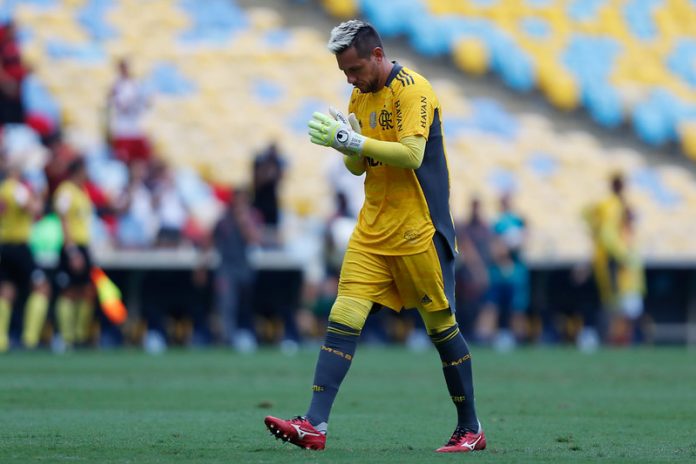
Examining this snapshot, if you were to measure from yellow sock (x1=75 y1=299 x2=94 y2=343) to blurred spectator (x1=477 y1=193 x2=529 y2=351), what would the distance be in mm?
5717

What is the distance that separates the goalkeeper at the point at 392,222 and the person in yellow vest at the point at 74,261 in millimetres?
10589

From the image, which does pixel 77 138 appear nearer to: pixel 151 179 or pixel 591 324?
pixel 151 179

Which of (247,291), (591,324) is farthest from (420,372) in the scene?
(591,324)

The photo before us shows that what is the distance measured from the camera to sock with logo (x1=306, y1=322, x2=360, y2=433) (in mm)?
6855


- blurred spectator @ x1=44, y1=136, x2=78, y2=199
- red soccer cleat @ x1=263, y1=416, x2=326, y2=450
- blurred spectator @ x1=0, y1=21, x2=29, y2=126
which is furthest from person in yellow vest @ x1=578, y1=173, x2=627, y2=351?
red soccer cleat @ x1=263, y1=416, x2=326, y2=450

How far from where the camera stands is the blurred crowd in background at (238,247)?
63.1 ft

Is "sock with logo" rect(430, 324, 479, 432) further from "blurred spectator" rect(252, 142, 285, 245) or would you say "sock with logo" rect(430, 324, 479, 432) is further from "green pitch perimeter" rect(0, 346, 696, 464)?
"blurred spectator" rect(252, 142, 285, 245)

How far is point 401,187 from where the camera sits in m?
7.09

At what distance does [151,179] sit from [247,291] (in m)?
2.09

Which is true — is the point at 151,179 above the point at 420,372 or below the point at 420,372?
above

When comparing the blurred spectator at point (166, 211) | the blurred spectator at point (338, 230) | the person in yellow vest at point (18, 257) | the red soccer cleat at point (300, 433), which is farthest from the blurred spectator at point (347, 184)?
the red soccer cleat at point (300, 433)

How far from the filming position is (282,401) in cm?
1036

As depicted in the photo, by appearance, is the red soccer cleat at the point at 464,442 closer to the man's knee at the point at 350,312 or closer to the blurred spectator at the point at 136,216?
the man's knee at the point at 350,312

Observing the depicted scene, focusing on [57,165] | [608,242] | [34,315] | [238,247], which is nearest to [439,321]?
[34,315]
